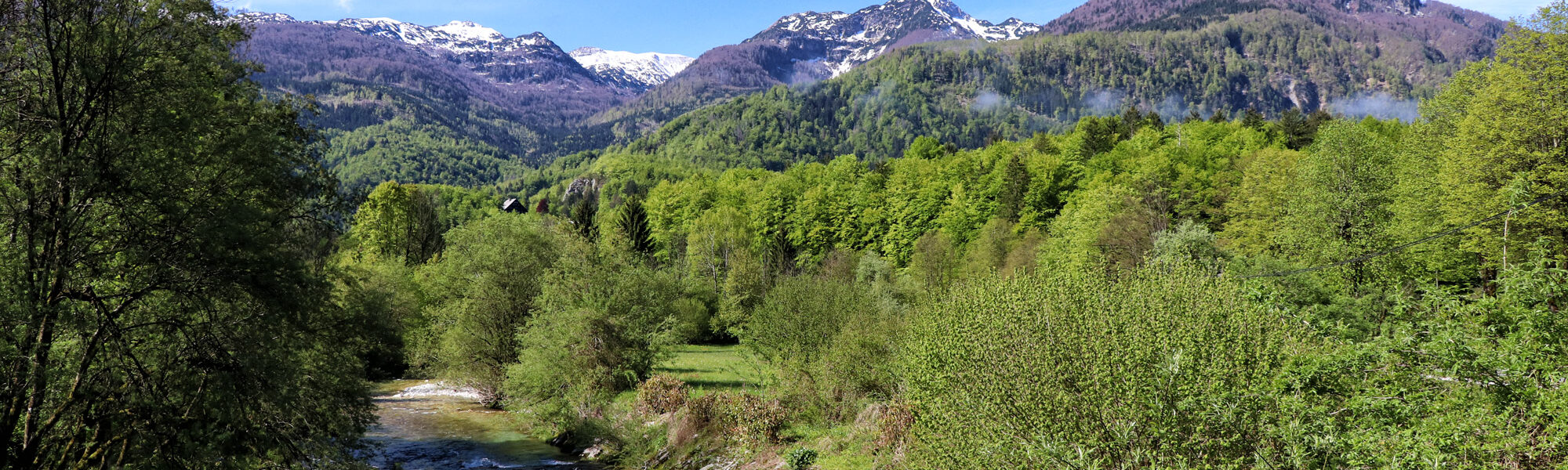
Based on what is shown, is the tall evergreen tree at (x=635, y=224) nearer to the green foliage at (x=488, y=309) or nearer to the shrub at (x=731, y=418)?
the green foliage at (x=488, y=309)

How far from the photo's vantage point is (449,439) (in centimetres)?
3058

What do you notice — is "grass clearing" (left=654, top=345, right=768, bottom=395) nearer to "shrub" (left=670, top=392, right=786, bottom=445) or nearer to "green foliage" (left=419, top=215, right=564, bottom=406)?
"shrub" (left=670, top=392, right=786, bottom=445)

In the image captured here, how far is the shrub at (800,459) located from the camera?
67.3 feet

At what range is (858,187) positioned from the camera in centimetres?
8331

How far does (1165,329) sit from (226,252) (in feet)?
50.8

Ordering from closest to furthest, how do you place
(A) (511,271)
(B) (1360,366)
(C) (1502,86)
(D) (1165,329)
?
(B) (1360,366) < (D) (1165,329) < (C) (1502,86) < (A) (511,271)

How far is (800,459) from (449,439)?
56.9 ft

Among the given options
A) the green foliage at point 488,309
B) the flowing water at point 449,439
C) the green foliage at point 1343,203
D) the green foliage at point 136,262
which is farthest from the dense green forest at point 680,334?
the flowing water at point 449,439

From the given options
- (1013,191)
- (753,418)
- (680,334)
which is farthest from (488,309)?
(1013,191)

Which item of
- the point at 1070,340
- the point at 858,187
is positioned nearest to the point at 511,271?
the point at 1070,340

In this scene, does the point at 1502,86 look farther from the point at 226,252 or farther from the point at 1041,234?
the point at 226,252

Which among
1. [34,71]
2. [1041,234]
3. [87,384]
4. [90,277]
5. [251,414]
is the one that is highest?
[34,71]

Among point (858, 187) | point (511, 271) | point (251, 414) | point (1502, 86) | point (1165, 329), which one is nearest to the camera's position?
point (1165, 329)

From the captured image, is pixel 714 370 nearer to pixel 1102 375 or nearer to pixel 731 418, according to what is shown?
pixel 731 418
